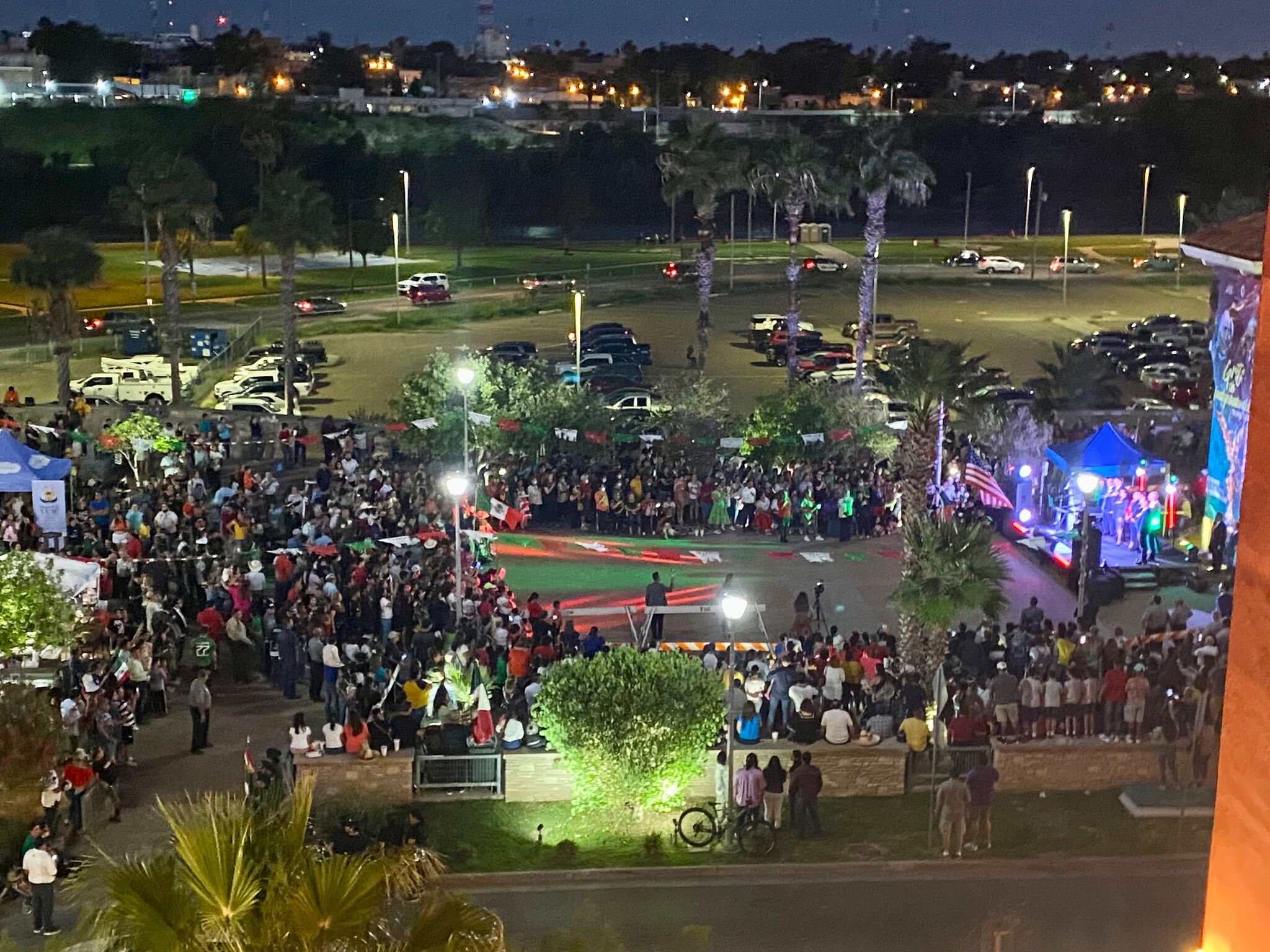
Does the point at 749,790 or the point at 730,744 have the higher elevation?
the point at 730,744

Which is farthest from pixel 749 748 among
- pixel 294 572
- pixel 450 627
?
pixel 294 572

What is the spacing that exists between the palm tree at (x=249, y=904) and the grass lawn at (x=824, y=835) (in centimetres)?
770

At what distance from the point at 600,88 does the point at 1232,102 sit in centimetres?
6902

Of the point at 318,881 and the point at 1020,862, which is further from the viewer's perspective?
the point at 1020,862

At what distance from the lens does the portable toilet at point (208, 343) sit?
48938 mm

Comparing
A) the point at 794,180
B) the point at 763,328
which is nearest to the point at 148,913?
the point at 794,180

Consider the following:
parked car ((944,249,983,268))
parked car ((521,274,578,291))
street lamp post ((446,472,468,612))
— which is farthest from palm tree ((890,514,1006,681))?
parked car ((944,249,983,268))

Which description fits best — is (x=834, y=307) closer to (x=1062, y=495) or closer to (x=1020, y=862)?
(x=1062, y=495)

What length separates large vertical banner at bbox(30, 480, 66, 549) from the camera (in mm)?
24406

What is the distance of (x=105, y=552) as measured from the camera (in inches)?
943

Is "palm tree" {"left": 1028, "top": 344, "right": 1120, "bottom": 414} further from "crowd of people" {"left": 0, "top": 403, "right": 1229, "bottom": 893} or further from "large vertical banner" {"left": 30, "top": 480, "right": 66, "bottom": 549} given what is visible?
"large vertical banner" {"left": 30, "top": 480, "right": 66, "bottom": 549}

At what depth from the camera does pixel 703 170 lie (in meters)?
49.4

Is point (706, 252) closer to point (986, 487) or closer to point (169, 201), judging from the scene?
point (169, 201)

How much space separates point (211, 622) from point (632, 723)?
24.9 ft
